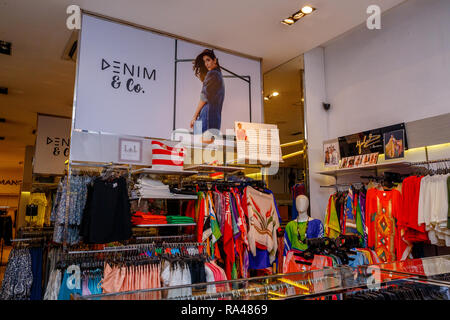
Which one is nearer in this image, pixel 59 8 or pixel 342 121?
pixel 59 8

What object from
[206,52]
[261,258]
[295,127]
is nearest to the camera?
[261,258]

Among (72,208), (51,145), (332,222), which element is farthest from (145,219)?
(51,145)

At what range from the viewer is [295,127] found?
5.51 metres

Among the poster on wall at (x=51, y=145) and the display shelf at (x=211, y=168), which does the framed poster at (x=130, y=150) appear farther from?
the poster on wall at (x=51, y=145)

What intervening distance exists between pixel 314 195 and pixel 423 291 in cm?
330

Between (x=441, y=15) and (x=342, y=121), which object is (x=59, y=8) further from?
(x=441, y=15)

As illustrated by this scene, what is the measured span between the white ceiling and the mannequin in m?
2.28

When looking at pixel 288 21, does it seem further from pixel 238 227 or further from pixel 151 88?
pixel 238 227

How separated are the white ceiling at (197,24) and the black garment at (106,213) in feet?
6.89

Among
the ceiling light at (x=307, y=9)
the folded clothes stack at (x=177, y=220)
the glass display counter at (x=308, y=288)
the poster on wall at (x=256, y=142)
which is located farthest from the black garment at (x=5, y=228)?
the glass display counter at (x=308, y=288)

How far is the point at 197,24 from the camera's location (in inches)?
166

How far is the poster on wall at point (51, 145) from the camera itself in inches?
277

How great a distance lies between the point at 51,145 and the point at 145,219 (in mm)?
4973
